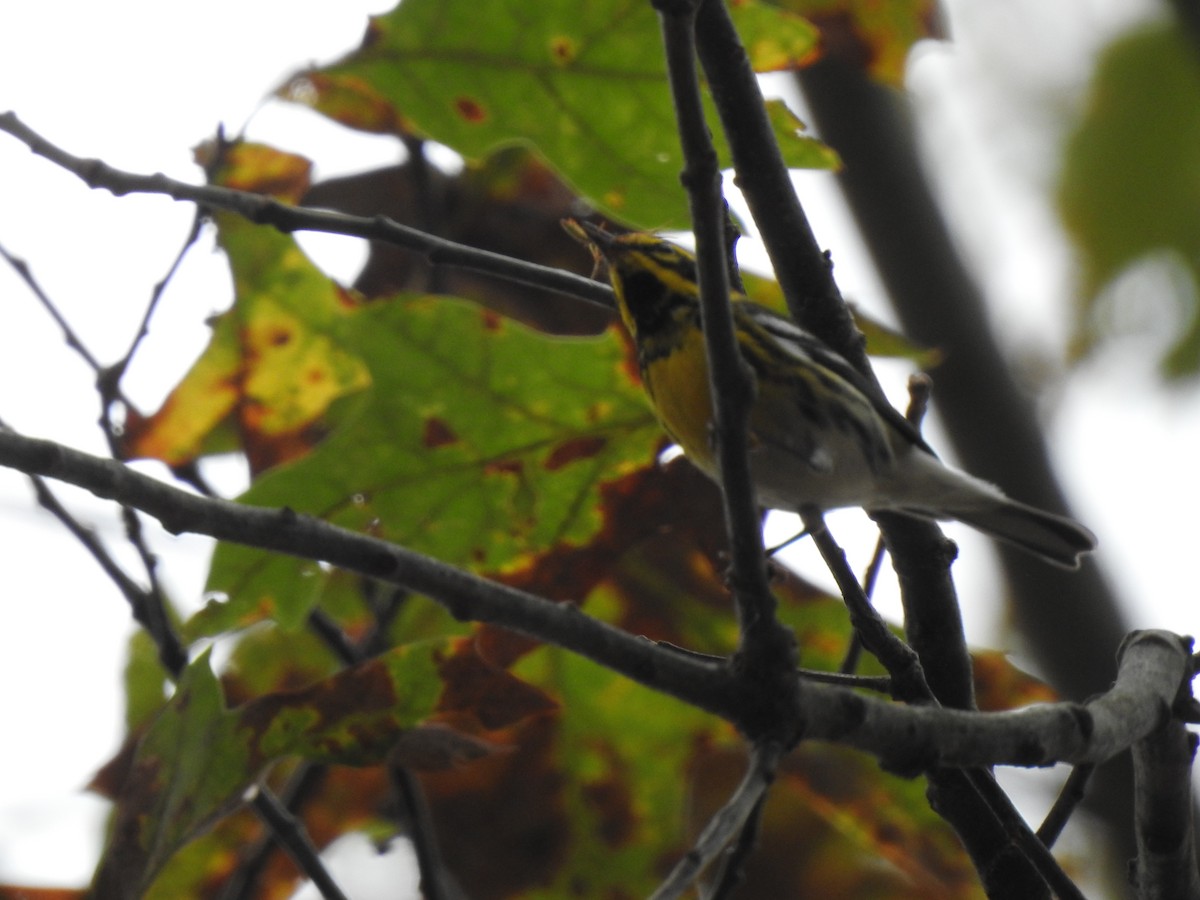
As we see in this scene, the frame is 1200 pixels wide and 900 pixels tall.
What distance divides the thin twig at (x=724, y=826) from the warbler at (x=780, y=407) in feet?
2.91

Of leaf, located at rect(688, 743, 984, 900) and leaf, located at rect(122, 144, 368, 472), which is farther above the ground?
leaf, located at rect(122, 144, 368, 472)

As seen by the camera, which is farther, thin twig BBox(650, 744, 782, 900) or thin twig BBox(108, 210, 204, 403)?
thin twig BBox(108, 210, 204, 403)

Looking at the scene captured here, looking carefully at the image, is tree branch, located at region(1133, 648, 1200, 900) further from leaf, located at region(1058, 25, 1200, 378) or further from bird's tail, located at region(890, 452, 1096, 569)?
leaf, located at region(1058, 25, 1200, 378)

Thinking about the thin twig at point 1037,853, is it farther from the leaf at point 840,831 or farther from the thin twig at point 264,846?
the thin twig at point 264,846

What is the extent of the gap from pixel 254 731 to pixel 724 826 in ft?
3.40

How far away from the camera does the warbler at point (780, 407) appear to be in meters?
2.26

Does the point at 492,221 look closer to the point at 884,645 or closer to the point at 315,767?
the point at 315,767

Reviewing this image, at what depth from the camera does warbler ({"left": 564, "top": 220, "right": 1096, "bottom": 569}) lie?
226 centimetres

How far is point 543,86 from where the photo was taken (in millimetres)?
2723

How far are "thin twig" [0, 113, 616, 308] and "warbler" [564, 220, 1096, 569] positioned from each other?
0.28 m

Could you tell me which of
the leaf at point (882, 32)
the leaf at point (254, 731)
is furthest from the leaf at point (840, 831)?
the leaf at point (882, 32)

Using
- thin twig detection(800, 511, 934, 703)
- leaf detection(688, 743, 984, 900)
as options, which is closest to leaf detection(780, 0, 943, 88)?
thin twig detection(800, 511, 934, 703)

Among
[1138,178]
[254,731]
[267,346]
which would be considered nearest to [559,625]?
[254,731]

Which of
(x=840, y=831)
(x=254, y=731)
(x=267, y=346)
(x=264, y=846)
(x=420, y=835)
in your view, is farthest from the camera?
(x=840, y=831)
